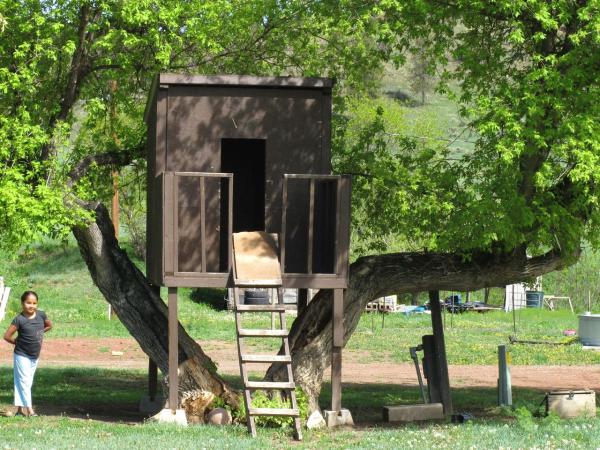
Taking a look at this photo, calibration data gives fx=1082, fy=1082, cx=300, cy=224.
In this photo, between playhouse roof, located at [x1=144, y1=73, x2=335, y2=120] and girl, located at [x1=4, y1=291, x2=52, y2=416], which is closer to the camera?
girl, located at [x1=4, y1=291, x2=52, y2=416]

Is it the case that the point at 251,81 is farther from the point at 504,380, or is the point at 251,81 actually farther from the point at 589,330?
the point at 589,330

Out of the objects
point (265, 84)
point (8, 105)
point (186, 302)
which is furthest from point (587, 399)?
point (186, 302)

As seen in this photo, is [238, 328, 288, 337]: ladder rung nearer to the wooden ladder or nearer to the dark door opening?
the wooden ladder

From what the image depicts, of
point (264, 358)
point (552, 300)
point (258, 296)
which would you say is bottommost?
point (552, 300)

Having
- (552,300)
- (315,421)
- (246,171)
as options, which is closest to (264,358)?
(315,421)

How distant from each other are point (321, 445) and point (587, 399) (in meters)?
4.78

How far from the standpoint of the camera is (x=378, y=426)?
1631cm

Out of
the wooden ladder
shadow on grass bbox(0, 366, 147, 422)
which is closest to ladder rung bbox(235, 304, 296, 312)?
the wooden ladder

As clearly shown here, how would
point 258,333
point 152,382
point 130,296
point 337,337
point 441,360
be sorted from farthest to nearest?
1. point 152,382
2. point 441,360
3. point 130,296
4. point 337,337
5. point 258,333

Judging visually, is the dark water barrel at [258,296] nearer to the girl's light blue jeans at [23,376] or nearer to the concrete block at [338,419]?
the concrete block at [338,419]

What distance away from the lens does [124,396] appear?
20641 millimetres

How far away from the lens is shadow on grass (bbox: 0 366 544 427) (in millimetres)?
17938

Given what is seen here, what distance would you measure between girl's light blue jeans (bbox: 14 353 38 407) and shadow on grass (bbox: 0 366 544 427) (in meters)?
1.40

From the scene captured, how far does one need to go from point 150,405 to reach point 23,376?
3905 millimetres
